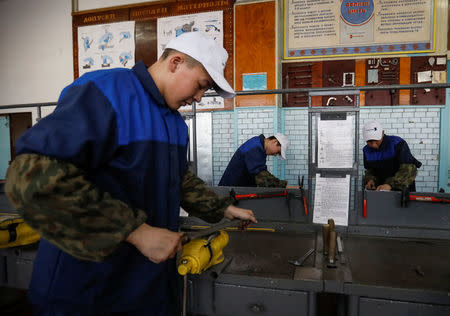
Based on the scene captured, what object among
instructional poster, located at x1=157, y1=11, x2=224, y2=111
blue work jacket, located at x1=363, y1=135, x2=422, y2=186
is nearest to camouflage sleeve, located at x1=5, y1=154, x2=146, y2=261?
blue work jacket, located at x1=363, y1=135, x2=422, y2=186

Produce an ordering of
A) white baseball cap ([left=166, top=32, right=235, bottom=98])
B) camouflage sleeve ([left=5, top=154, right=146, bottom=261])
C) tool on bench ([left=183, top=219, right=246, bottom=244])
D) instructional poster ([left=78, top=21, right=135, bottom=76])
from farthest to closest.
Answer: instructional poster ([left=78, top=21, right=135, bottom=76]) < tool on bench ([left=183, top=219, right=246, bottom=244]) < white baseball cap ([left=166, top=32, right=235, bottom=98]) < camouflage sleeve ([left=5, top=154, right=146, bottom=261])

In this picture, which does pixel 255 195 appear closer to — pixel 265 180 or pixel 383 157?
pixel 265 180

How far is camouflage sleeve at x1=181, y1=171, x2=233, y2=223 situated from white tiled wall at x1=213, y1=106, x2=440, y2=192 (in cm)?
370

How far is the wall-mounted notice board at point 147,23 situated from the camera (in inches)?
205

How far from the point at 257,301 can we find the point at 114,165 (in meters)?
0.93

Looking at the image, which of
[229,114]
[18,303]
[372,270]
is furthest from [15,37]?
[372,270]

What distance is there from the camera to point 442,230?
194 centimetres

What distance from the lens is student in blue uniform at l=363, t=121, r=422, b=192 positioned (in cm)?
317

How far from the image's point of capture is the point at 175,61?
105 centimetres

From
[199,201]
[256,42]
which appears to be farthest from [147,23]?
[199,201]

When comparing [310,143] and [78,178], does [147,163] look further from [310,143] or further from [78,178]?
[310,143]

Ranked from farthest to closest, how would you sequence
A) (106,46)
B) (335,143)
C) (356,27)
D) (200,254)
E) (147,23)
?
1. (106,46)
2. (147,23)
3. (356,27)
4. (335,143)
5. (200,254)

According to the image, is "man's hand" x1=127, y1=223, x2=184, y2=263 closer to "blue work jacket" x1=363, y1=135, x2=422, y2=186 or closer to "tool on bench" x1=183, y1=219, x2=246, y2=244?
"tool on bench" x1=183, y1=219, x2=246, y2=244

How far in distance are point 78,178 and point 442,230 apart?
6.73 feet
